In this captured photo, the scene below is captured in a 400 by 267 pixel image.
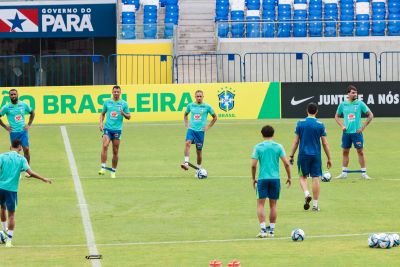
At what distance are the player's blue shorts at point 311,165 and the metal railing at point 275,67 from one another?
20811mm

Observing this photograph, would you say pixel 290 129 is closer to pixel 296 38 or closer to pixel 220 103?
pixel 220 103

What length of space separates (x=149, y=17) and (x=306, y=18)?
6284mm

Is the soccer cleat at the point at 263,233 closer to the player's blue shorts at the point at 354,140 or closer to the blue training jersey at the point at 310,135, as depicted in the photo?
the blue training jersey at the point at 310,135

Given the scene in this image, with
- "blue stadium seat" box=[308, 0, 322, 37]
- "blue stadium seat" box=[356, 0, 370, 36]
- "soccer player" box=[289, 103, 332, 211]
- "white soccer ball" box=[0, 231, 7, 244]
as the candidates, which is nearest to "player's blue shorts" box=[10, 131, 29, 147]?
"soccer player" box=[289, 103, 332, 211]

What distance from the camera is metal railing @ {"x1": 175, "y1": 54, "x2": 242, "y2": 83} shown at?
4378cm

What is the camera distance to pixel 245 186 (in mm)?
26875

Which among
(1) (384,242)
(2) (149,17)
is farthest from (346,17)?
(1) (384,242)

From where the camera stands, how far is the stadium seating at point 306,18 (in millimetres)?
45875

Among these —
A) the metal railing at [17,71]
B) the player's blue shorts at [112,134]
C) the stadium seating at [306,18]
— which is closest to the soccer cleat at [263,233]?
the player's blue shorts at [112,134]

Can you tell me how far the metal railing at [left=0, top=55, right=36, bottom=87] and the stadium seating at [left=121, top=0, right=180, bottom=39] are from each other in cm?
452

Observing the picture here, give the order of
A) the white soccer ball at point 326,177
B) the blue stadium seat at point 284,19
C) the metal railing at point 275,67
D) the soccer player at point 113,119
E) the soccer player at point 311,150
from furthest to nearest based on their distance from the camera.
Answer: the blue stadium seat at point 284,19 < the metal railing at point 275,67 < the soccer player at point 113,119 < the white soccer ball at point 326,177 < the soccer player at point 311,150

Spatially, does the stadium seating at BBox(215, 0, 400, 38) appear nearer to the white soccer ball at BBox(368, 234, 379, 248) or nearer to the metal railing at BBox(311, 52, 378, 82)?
the metal railing at BBox(311, 52, 378, 82)

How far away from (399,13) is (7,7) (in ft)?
51.4

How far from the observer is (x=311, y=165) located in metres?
22.7
